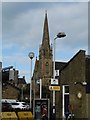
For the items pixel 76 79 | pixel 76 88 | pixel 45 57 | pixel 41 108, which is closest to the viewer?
pixel 41 108

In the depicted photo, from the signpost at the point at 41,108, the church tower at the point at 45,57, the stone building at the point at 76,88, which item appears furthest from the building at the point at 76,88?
the church tower at the point at 45,57

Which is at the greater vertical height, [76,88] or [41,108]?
[76,88]

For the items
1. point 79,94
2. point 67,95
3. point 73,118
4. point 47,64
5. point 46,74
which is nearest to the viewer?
point 73,118

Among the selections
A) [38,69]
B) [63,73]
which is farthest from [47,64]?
[63,73]

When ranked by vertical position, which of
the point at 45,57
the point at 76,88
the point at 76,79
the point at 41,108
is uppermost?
the point at 45,57

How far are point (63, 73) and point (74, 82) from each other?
7.31ft

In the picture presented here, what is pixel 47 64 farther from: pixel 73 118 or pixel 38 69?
pixel 73 118

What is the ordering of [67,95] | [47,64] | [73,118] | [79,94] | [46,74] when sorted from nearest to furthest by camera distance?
[73,118] → [79,94] → [67,95] → [46,74] → [47,64]

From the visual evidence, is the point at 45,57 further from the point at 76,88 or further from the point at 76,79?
the point at 76,88

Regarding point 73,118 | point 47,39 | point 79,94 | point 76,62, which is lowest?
point 73,118

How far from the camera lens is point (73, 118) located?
2945cm

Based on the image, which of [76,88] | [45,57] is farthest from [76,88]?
[45,57]

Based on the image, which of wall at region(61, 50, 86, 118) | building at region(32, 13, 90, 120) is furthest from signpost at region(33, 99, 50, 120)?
wall at region(61, 50, 86, 118)

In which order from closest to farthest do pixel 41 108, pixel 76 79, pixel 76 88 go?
pixel 41 108 → pixel 76 88 → pixel 76 79
